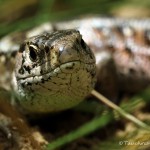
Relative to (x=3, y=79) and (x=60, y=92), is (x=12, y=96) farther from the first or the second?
(x=60, y=92)

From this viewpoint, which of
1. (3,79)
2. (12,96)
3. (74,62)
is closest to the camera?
(74,62)

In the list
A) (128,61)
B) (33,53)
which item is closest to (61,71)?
(33,53)

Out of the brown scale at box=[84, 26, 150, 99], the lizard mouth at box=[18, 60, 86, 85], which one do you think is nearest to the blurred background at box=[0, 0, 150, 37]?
the brown scale at box=[84, 26, 150, 99]

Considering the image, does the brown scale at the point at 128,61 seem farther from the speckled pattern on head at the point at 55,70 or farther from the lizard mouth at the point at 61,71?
the lizard mouth at the point at 61,71

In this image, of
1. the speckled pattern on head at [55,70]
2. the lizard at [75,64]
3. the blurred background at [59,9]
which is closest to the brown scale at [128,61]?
the lizard at [75,64]

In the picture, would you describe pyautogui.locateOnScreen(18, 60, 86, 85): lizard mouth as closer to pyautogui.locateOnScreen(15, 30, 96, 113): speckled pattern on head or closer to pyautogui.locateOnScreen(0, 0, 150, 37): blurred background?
pyautogui.locateOnScreen(15, 30, 96, 113): speckled pattern on head

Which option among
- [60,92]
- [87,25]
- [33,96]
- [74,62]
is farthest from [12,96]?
[87,25]
